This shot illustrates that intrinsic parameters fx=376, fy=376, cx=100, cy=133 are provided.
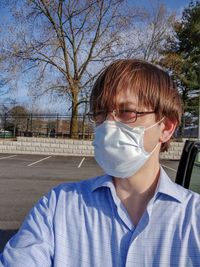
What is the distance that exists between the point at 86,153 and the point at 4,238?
66.1 feet

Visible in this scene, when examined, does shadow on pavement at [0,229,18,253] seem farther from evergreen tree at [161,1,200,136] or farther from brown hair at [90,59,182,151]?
evergreen tree at [161,1,200,136]

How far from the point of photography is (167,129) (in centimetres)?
167

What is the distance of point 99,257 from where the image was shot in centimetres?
140

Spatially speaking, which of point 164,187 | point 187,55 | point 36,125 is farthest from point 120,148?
point 187,55

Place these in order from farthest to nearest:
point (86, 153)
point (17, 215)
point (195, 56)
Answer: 1. point (195, 56)
2. point (86, 153)
3. point (17, 215)

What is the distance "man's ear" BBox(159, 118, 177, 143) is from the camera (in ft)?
5.39

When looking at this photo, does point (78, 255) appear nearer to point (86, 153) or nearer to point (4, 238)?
point (4, 238)

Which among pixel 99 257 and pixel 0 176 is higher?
pixel 99 257

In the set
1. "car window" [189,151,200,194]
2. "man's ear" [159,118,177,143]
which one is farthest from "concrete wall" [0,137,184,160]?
"man's ear" [159,118,177,143]

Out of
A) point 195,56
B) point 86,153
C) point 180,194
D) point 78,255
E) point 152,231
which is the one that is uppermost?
point 195,56

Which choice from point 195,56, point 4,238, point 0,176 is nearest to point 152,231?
point 4,238

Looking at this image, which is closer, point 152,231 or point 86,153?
point 152,231

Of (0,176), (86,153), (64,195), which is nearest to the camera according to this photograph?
(64,195)

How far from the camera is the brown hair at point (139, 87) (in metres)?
1.55
